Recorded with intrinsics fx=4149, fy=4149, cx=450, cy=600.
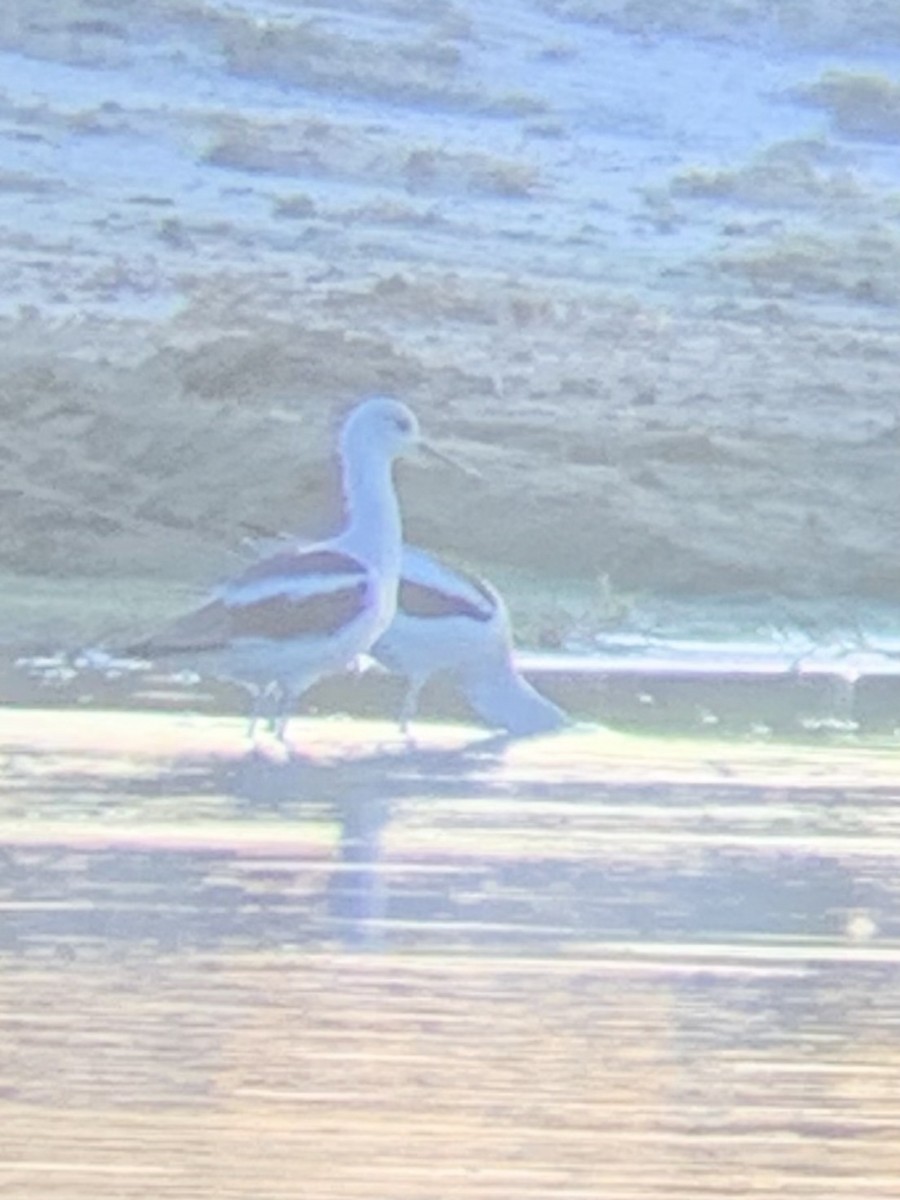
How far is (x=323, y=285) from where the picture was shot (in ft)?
75.3

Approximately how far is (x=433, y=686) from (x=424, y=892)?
5210mm

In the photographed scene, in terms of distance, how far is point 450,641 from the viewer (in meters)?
11.6

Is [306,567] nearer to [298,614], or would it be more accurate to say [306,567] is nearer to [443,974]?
[298,614]

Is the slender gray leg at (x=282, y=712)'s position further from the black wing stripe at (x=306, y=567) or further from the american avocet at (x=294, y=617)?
the black wing stripe at (x=306, y=567)

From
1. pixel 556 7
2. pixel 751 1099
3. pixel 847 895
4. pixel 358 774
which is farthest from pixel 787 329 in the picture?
pixel 751 1099

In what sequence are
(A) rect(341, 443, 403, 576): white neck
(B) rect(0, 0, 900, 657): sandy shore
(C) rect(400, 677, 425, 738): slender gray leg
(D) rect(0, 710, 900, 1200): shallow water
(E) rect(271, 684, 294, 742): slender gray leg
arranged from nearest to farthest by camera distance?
1. (D) rect(0, 710, 900, 1200): shallow water
2. (E) rect(271, 684, 294, 742): slender gray leg
3. (C) rect(400, 677, 425, 738): slender gray leg
4. (A) rect(341, 443, 403, 576): white neck
5. (B) rect(0, 0, 900, 657): sandy shore

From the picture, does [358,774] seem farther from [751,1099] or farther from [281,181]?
[281,181]

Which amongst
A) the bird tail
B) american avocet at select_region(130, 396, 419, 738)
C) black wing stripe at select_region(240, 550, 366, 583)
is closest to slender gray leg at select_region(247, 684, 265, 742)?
american avocet at select_region(130, 396, 419, 738)

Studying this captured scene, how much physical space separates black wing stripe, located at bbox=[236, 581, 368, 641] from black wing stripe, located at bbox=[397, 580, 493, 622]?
66 cm

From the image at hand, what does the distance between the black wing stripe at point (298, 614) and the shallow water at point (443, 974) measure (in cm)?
90

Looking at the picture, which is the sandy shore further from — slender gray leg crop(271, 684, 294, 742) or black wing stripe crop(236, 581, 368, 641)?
slender gray leg crop(271, 684, 294, 742)

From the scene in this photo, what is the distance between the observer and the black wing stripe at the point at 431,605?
11.7 metres

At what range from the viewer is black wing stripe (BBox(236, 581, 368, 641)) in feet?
35.7

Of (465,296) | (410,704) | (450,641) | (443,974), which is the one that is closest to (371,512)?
(450,641)
